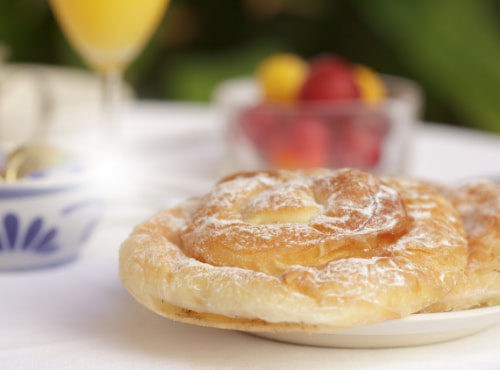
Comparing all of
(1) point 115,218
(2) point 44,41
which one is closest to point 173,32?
(2) point 44,41

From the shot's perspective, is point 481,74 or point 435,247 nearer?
point 435,247

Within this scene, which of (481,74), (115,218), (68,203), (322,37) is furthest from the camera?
(322,37)

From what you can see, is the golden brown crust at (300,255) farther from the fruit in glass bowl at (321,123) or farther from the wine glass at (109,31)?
the wine glass at (109,31)

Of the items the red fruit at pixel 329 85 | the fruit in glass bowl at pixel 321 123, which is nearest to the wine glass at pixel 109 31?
the fruit in glass bowl at pixel 321 123

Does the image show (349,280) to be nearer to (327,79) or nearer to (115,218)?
(115,218)

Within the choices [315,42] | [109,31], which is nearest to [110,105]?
[109,31]
